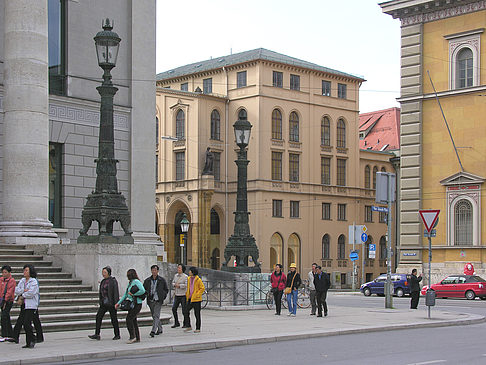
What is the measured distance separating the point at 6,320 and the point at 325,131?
61.9m

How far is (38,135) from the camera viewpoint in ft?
82.0

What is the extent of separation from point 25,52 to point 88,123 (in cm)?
530

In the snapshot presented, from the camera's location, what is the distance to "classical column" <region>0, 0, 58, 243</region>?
24.6m

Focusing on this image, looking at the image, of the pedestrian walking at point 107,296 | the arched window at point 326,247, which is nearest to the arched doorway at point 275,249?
the arched window at point 326,247

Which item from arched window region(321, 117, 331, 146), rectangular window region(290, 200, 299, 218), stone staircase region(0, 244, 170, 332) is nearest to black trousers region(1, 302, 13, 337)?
stone staircase region(0, 244, 170, 332)

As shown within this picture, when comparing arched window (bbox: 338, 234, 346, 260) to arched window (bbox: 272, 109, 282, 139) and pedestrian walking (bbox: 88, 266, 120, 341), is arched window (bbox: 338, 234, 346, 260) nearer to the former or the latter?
arched window (bbox: 272, 109, 282, 139)

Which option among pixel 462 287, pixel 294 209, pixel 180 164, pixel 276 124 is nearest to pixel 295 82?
pixel 276 124

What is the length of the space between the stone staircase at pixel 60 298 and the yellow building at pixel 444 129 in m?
28.8

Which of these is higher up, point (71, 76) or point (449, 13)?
point (449, 13)

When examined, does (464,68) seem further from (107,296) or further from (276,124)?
(107,296)

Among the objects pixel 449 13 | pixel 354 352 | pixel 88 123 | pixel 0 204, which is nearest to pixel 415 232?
pixel 449 13

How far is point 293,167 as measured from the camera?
74438 mm

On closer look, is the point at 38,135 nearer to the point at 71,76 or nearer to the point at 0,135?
the point at 0,135

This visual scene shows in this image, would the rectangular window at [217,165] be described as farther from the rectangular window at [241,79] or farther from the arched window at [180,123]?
the rectangular window at [241,79]
